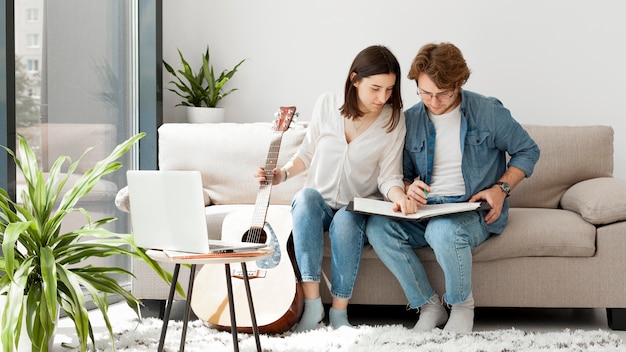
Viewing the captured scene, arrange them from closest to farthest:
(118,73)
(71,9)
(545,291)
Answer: (545,291), (71,9), (118,73)

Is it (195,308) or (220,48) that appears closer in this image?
(195,308)

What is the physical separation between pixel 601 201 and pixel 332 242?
1.00 m

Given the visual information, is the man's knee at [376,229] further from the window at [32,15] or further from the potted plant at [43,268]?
the window at [32,15]

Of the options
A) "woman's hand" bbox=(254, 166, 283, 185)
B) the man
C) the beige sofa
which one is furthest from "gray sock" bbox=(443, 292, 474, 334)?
"woman's hand" bbox=(254, 166, 283, 185)

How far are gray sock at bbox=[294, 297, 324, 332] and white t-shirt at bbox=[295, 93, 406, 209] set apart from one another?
0.37 metres

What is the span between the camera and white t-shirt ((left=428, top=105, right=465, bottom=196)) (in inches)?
113

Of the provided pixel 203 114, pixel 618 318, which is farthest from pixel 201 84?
pixel 618 318

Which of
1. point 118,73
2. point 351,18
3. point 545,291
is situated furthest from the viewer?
point 351,18

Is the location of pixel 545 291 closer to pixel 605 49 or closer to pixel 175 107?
pixel 605 49

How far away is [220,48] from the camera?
4.22m

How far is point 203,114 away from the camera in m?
4.04

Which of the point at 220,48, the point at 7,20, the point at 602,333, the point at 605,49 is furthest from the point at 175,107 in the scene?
the point at 602,333

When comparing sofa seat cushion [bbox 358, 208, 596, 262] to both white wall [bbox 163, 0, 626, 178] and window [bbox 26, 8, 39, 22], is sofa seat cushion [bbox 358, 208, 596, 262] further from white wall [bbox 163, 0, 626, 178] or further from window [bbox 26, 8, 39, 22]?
window [bbox 26, 8, 39, 22]

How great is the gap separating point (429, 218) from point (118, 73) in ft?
5.55
